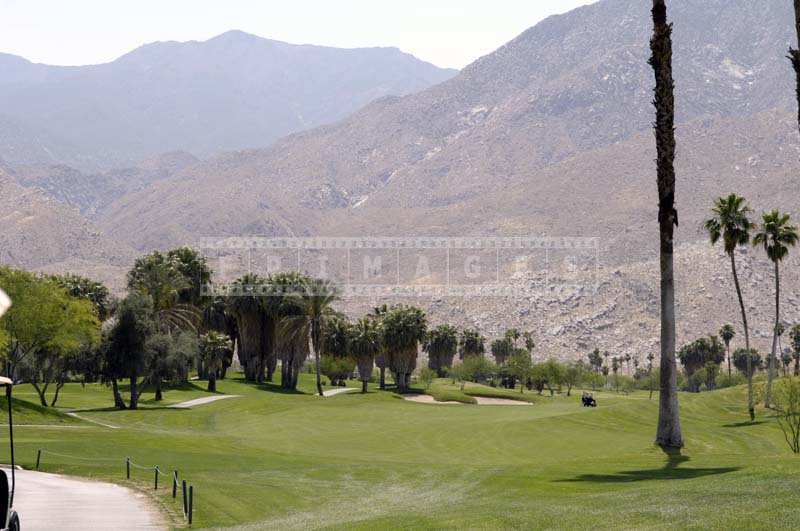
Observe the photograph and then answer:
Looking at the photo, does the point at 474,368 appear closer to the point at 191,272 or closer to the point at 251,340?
the point at 251,340

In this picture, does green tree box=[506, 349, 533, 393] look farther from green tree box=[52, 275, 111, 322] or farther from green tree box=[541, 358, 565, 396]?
green tree box=[52, 275, 111, 322]

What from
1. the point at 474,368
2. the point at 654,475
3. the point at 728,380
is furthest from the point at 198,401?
the point at 728,380

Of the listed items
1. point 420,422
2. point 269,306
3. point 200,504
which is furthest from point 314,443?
point 269,306

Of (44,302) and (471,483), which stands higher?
(44,302)

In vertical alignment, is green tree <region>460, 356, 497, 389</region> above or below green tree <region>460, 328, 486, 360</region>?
below

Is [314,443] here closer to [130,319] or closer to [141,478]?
[141,478]

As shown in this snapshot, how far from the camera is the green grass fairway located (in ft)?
76.7

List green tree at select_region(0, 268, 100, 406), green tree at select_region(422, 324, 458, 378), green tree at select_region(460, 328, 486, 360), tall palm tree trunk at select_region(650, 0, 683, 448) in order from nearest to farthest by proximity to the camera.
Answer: tall palm tree trunk at select_region(650, 0, 683, 448), green tree at select_region(0, 268, 100, 406), green tree at select_region(422, 324, 458, 378), green tree at select_region(460, 328, 486, 360)

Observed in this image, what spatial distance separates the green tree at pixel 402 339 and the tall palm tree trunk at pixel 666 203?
86.2 meters

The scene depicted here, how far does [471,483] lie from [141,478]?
1292 cm

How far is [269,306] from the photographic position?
12256 centimetres

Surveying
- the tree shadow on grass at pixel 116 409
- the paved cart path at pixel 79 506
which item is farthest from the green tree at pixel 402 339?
the paved cart path at pixel 79 506

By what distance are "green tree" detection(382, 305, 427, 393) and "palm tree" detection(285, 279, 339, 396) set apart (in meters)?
13.9

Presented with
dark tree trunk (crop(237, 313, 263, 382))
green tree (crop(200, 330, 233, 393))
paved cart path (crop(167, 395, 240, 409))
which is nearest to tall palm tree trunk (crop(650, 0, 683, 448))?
paved cart path (crop(167, 395, 240, 409))
